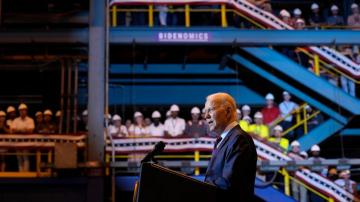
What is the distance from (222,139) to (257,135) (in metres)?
10.4

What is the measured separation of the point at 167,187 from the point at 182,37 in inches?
424

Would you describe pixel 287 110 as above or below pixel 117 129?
above

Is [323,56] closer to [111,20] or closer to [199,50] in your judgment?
[199,50]

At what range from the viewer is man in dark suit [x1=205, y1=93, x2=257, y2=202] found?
3.67 metres

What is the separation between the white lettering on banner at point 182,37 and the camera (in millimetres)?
14062

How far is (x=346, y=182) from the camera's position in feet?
45.6

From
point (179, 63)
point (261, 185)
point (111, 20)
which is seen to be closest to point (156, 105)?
point (179, 63)

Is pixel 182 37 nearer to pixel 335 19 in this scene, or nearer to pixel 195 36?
pixel 195 36

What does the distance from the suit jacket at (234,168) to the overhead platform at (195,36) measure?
10306 mm

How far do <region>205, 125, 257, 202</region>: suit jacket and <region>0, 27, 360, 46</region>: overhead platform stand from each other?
1031 centimetres

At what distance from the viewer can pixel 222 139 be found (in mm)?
3971

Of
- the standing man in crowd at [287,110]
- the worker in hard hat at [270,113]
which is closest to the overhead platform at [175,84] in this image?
the standing man in crowd at [287,110]

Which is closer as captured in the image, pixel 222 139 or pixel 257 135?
pixel 222 139

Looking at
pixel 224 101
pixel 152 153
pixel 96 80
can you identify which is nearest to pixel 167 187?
pixel 152 153
